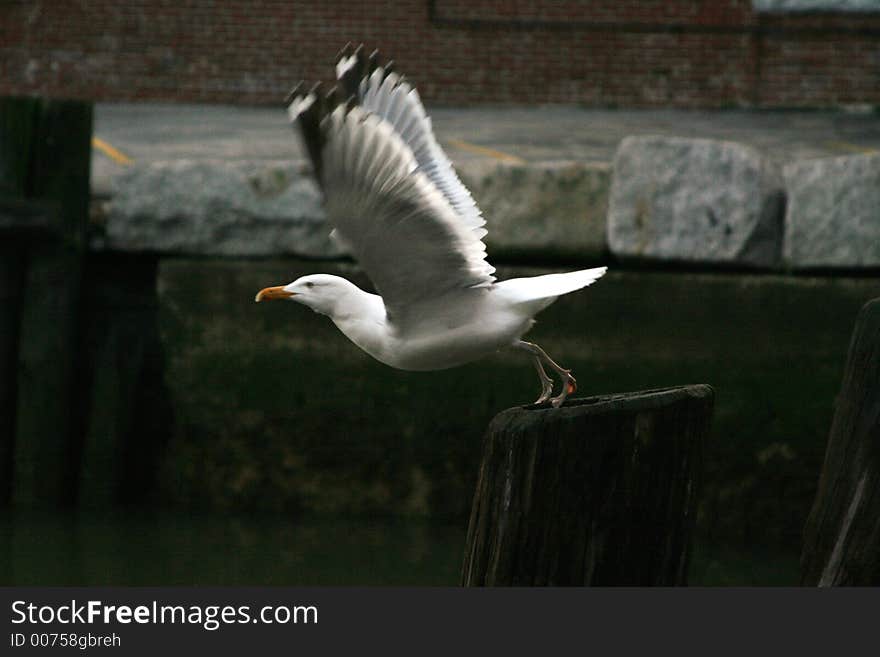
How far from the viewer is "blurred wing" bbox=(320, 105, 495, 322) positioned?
3.19m

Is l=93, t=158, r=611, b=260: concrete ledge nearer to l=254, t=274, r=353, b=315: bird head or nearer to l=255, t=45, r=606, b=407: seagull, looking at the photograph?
l=254, t=274, r=353, b=315: bird head

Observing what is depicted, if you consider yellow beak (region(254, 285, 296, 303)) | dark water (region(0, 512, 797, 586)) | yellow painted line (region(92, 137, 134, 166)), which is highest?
yellow painted line (region(92, 137, 134, 166))

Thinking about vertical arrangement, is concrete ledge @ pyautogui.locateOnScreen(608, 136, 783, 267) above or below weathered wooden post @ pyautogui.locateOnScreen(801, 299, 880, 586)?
above

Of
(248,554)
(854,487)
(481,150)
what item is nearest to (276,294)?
(854,487)

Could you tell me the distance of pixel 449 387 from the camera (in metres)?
6.56

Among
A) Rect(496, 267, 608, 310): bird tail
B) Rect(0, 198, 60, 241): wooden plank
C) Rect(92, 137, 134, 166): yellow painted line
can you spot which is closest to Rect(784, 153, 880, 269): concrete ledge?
Rect(496, 267, 608, 310): bird tail

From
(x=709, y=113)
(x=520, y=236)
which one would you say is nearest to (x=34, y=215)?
(x=520, y=236)

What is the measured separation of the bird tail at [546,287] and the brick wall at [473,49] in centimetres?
868

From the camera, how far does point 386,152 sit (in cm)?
324

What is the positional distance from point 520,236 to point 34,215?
88.5 inches

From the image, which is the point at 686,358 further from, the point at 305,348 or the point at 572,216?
the point at 305,348

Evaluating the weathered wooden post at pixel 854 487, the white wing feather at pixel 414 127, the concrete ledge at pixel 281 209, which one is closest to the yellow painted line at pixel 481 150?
the concrete ledge at pixel 281 209

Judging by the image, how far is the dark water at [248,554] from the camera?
600 centimetres

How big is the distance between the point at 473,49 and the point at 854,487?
9.60 metres
